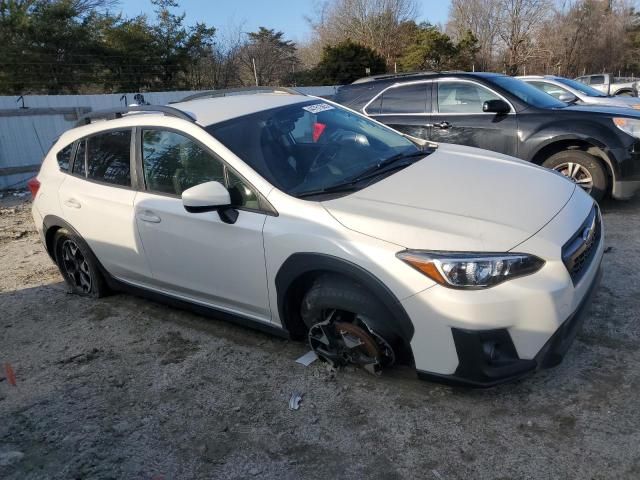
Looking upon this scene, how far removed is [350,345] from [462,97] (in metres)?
4.34

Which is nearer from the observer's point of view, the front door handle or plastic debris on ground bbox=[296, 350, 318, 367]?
plastic debris on ground bbox=[296, 350, 318, 367]

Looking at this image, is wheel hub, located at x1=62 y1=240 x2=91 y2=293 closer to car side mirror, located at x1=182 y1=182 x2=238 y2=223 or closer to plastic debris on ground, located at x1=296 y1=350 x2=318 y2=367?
car side mirror, located at x1=182 y1=182 x2=238 y2=223

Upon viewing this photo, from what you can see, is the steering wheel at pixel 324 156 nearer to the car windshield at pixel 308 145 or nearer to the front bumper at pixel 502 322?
the car windshield at pixel 308 145

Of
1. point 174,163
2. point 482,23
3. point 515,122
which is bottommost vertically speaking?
point 515,122

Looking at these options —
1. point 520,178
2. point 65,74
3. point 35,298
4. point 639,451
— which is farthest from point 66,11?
point 639,451

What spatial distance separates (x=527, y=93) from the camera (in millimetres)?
6223

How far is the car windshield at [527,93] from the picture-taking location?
19.9 feet

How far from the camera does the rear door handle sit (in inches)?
167

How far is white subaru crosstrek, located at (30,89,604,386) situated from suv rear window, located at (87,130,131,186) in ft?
0.05

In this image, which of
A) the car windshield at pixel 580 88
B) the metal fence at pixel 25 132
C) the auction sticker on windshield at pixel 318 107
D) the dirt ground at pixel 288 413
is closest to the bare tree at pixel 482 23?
the car windshield at pixel 580 88

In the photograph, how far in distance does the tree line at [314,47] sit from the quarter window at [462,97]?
56.4 feet

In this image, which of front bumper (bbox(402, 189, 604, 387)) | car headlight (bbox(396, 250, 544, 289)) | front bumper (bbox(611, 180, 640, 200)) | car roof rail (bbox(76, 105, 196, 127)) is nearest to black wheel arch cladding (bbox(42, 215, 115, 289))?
car roof rail (bbox(76, 105, 196, 127))

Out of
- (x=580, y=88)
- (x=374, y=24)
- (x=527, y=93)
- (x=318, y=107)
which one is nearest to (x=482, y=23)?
Answer: (x=374, y=24)

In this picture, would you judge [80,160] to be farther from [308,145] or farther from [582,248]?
[582,248]
